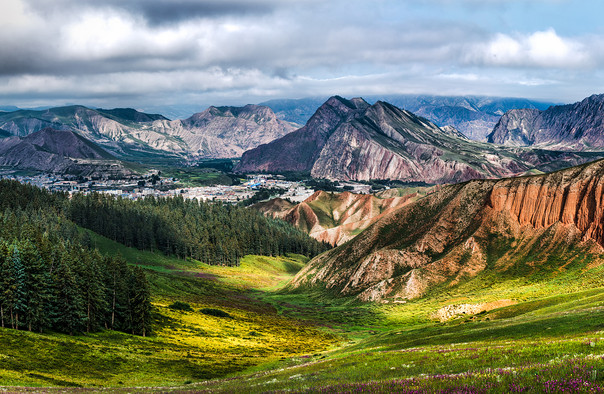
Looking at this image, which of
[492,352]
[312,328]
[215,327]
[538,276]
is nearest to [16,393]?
[492,352]

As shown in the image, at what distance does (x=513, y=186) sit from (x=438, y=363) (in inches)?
4929

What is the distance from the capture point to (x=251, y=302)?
14588cm

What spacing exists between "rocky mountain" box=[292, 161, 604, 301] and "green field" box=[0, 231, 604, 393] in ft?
22.8

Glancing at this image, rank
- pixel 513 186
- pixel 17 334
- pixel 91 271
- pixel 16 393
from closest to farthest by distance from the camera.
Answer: pixel 16 393
pixel 17 334
pixel 91 271
pixel 513 186

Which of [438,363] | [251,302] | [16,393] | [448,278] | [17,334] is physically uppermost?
[438,363]

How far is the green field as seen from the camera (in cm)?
2211

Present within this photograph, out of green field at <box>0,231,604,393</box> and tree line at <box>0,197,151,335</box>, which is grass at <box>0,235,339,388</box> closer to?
green field at <box>0,231,604,393</box>

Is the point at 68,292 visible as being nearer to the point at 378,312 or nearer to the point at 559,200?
the point at 378,312

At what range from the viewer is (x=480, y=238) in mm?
133000

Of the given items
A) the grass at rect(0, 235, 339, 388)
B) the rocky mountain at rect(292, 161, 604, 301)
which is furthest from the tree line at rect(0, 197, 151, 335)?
the rocky mountain at rect(292, 161, 604, 301)

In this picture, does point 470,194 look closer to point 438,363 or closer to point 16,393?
point 438,363

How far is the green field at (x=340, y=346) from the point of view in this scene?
72.5 ft

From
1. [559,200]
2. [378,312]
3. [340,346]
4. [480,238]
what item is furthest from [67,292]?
[559,200]

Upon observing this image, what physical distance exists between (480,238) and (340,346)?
226 feet
